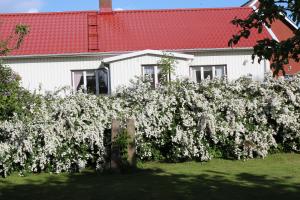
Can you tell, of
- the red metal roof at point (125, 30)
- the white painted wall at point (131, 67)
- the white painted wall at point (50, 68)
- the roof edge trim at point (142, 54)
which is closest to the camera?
the roof edge trim at point (142, 54)

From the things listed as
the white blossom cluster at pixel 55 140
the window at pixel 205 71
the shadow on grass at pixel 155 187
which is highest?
the window at pixel 205 71

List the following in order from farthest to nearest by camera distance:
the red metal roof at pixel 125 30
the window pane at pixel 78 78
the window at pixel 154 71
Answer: the red metal roof at pixel 125 30
the window pane at pixel 78 78
the window at pixel 154 71

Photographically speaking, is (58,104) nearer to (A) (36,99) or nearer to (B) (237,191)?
(A) (36,99)

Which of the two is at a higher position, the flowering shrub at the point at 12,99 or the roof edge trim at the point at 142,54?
the roof edge trim at the point at 142,54

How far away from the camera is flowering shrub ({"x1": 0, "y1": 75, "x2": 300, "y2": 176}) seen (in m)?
11.0

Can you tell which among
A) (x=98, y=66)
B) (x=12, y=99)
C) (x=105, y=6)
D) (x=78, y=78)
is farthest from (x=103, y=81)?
(x=12, y=99)

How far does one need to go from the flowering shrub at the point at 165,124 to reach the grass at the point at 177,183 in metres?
0.35

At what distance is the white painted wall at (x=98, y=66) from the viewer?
2175 centimetres

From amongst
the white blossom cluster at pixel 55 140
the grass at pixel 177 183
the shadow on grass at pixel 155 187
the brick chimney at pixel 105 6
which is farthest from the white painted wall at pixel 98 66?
the shadow on grass at pixel 155 187

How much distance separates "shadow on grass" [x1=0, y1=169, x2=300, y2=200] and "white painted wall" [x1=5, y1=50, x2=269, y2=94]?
Answer: 453 inches

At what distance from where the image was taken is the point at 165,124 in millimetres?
11711

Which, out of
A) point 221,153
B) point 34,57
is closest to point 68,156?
point 221,153

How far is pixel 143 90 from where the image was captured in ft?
40.7

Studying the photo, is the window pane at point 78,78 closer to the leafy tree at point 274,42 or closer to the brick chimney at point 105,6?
the brick chimney at point 105,6
